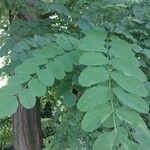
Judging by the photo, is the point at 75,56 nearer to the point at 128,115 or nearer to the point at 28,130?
the point at 128,115

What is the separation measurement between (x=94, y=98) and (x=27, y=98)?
0.22 m

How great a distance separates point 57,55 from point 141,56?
465 millimetres

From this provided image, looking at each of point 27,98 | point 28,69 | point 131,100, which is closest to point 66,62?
point 28,69

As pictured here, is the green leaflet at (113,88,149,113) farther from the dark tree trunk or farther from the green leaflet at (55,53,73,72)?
the dark tree trunk

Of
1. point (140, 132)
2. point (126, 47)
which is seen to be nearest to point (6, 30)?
point (126, 47)

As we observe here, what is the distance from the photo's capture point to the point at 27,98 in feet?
3.72

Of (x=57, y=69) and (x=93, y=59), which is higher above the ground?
(x=93, y=59)

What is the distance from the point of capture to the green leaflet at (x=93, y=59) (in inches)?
44.7

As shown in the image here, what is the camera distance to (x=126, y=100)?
3.41 ft

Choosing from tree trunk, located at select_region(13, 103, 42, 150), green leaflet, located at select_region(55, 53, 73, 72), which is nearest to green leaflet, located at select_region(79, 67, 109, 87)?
green leaflet, located at select_region(55, 53, 73, 72)

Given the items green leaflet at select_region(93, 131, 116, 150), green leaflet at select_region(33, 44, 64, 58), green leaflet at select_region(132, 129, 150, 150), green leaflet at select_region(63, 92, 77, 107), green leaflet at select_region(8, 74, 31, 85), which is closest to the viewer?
green leaflet at select_region(93, 131, 116, 150)

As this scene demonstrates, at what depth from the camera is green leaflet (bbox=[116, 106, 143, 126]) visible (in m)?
1.00

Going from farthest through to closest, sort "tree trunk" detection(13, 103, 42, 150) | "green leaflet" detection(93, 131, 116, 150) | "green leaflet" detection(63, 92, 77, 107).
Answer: "tree trunk" detection(13, 103, 42, 150)
"green leaflet" detection(63, 92, 77, 107)
"green leaflet" detection(93, 131, 116, 150)

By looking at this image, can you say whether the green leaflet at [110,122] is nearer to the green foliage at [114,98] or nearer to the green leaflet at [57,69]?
the green foliage at [114,98]
